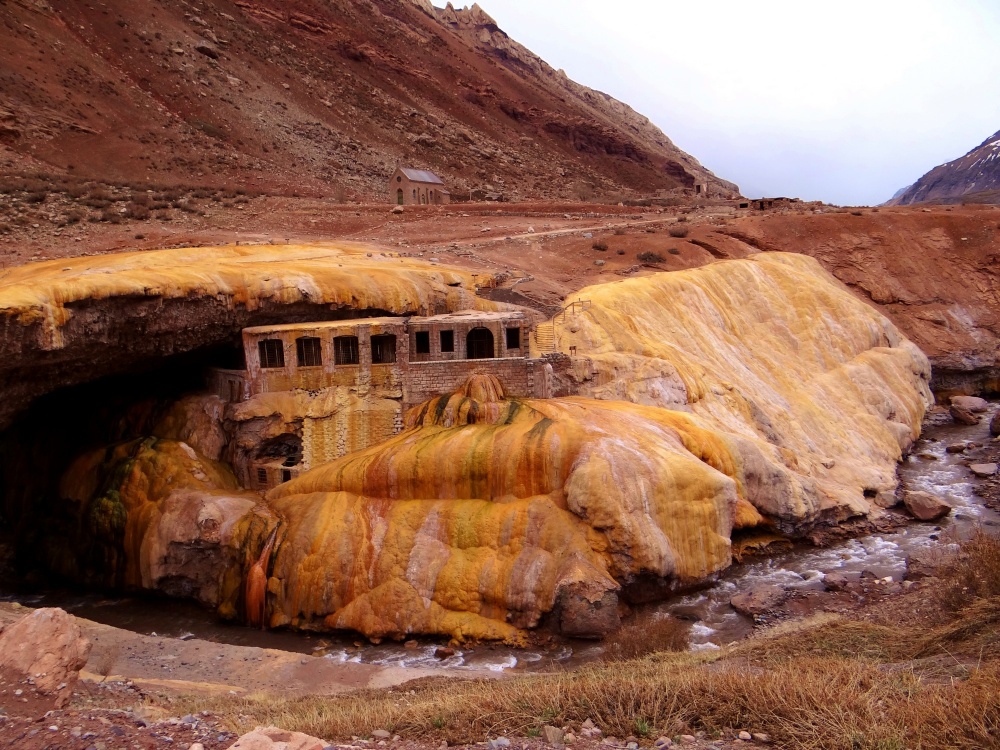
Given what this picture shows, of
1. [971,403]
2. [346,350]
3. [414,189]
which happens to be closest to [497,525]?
[346,350]

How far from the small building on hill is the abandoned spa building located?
2747 centimetres

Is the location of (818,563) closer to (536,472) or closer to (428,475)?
(536,472)

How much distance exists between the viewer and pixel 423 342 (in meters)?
21.6

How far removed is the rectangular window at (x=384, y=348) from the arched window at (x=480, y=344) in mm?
2159

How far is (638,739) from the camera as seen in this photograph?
25.4 ft

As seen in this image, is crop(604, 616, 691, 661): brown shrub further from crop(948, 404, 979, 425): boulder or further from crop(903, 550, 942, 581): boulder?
crop(948, 404, 979, 425): boulder

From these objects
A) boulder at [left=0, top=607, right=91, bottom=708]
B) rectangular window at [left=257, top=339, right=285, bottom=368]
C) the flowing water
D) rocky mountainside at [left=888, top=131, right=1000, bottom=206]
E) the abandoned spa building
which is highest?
rocky mountainside at [left=888, top=131, right=1000, bottom=206]

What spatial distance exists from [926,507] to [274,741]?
20549mm

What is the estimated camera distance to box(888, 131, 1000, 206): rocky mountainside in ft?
346

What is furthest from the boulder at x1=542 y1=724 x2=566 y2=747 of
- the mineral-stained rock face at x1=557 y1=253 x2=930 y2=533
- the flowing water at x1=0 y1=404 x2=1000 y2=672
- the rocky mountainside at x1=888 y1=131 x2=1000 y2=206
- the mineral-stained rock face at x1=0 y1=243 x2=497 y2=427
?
the rocky mountainside at x1=888 y1=131 x2=1000 y2=206

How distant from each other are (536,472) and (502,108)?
6703cm

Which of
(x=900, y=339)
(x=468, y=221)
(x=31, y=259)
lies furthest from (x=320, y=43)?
(x=900, y=339)

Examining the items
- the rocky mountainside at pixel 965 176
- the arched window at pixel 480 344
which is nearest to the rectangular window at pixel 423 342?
the arched window at pixel 480 344

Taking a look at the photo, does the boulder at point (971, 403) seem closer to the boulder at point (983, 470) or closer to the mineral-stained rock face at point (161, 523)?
the boulder at point (983, 470)
